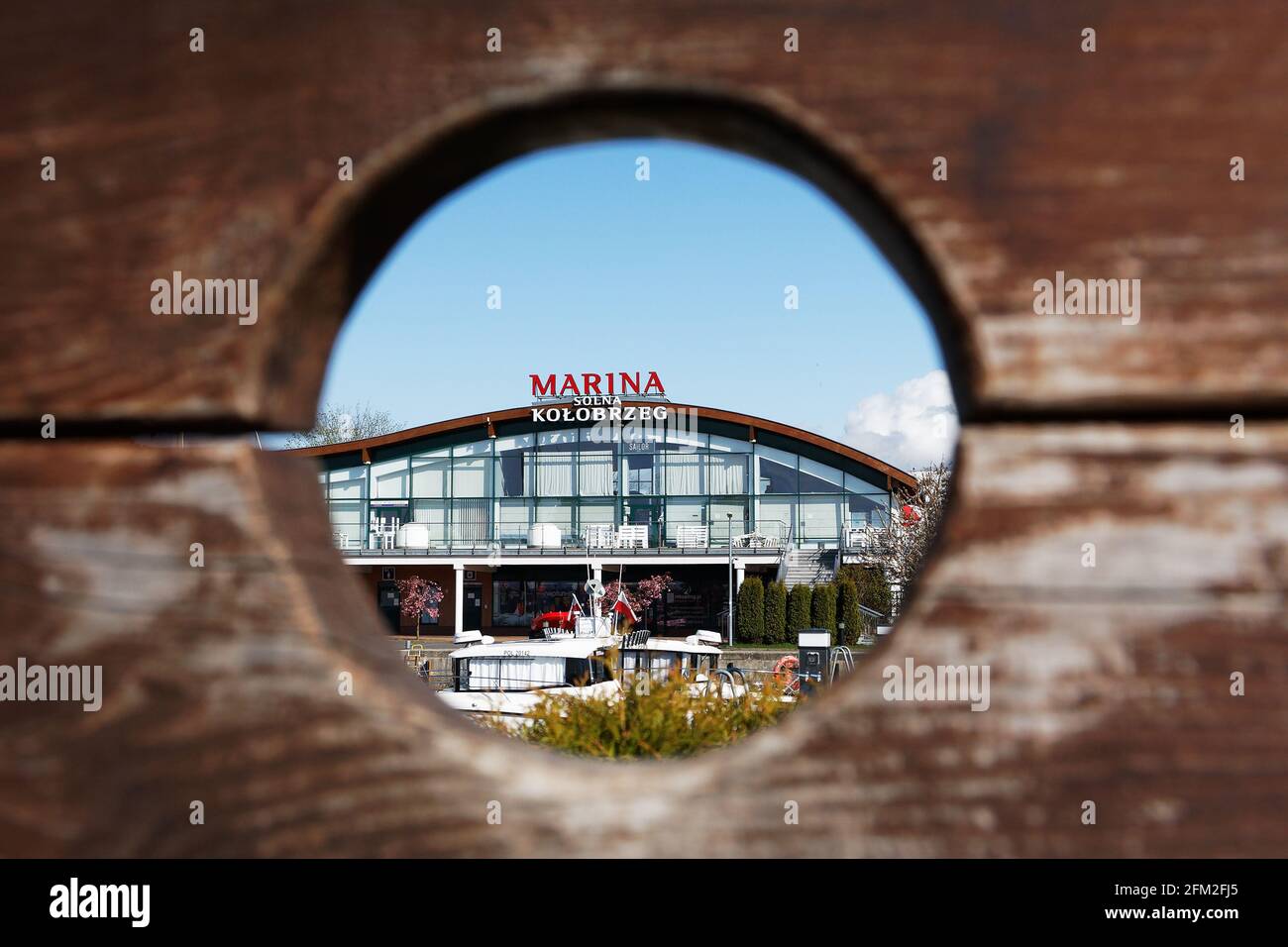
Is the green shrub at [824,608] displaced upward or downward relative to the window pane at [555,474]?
downward

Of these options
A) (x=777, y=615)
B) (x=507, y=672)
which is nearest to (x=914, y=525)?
(x=777, y=615)

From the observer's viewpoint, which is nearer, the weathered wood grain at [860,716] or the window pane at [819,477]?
the weathered wood grain at [860,716]

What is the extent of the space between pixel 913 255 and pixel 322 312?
1.95 feet

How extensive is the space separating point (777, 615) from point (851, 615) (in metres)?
2.94

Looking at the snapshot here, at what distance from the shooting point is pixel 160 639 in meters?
0.83

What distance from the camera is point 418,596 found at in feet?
108

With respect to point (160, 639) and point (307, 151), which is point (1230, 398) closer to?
point (307, 151)

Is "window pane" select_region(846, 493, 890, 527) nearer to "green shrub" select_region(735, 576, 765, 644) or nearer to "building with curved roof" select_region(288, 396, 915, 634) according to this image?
"building with curved roof" select_region(288, 396, 915, 634)

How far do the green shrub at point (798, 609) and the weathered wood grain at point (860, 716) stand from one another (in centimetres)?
2668

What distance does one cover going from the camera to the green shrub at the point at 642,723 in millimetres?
4523

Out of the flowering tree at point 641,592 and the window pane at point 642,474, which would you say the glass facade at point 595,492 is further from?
the flowering tree at point 641,592
